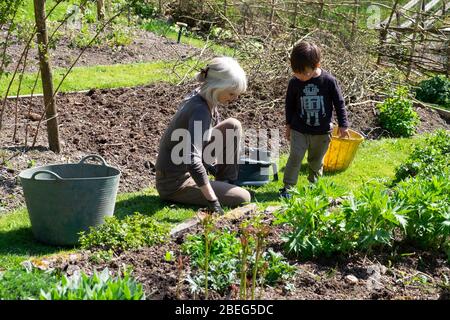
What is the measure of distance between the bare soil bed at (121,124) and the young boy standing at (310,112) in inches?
55.8

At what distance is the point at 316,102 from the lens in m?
6.38

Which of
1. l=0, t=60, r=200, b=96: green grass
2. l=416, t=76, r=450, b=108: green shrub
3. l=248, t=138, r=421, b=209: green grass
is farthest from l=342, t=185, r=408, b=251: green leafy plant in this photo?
l=416, t=76, r=450, b=108: green shrub

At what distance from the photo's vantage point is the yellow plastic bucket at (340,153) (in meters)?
→ 7.14

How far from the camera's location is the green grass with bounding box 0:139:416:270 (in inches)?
194

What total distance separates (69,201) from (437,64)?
965 centimetres

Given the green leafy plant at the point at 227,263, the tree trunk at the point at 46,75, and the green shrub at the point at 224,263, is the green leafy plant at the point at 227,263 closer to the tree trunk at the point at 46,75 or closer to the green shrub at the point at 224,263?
the green shrub at the point at 224,263

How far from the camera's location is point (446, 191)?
16.2 feet

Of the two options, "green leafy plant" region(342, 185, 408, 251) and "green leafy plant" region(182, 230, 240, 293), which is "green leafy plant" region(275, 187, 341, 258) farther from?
"green leafy plant" region(182, 230, 240, 293)

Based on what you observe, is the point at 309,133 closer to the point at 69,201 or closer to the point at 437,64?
the point at 69,201

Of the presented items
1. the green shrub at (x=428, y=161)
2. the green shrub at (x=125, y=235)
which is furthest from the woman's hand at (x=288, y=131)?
the green shrub at (x=125, y=235)

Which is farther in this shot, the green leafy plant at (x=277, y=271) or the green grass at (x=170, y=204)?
the green grass at (x=170, y=204)

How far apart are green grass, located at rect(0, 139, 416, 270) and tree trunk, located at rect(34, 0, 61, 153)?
103 cm

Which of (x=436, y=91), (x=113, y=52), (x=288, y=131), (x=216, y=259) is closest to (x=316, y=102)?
(x=288, y=131)

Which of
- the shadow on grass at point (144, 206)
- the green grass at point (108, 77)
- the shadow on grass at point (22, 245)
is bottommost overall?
the shadow on grass at point (22, 245)
